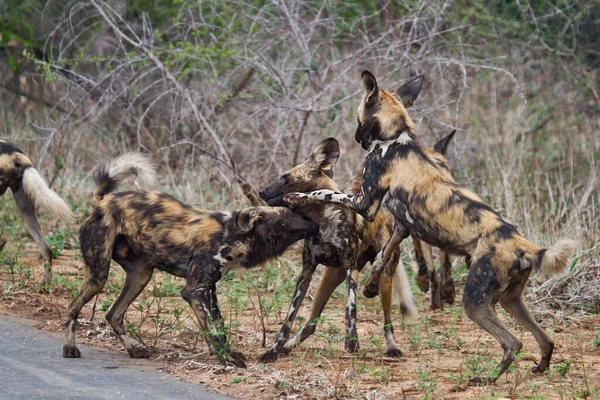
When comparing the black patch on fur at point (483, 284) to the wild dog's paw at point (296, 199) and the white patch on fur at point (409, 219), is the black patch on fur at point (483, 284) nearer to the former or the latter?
the white patch on fur at point (409, 219)

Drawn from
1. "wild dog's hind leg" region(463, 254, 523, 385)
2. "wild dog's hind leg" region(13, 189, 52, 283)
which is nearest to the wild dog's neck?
"wild dog's hind leg" region(463, 254, 523, 385)

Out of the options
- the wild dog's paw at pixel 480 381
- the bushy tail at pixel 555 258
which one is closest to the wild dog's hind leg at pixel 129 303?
the wild dog's paw at pixel 480 381

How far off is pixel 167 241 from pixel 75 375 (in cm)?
100

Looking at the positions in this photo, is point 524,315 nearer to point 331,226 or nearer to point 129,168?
point 331,226

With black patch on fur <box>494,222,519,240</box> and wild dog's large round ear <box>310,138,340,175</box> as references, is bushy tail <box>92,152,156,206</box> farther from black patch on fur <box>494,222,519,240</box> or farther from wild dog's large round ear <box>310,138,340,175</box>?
black patch on fur <box>494,222,519,240</box>

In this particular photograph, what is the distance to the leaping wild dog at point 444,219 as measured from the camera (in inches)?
185

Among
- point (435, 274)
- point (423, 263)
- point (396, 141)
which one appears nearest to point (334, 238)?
point (396, 141)

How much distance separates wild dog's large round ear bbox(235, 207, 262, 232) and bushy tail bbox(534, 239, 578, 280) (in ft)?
5.38

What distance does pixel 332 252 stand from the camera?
5.58m

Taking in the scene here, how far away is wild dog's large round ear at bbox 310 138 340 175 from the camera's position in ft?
19.5

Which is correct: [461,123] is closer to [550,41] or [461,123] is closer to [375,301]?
[550,41]

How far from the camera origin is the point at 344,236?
558 cm

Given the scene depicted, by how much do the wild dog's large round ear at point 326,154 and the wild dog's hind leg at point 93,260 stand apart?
1.40 meters

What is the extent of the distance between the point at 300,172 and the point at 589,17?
4.83 meters
